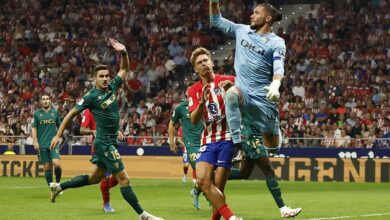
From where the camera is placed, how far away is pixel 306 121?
30.7 metres

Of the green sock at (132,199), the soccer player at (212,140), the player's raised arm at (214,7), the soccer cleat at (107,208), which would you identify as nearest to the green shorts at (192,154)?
the soccer cleat at (107,208)

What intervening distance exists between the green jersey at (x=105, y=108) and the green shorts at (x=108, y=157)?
151mm

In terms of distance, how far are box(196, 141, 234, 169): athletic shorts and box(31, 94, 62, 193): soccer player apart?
1177 centimetres

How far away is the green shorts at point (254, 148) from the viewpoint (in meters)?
13.2

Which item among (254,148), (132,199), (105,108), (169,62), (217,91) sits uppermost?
(169,62)

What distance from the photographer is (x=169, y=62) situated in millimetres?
37250

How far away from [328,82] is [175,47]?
789 centimetres

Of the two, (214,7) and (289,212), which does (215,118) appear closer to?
(214,7)

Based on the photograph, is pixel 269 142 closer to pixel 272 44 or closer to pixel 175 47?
pixel 272 44

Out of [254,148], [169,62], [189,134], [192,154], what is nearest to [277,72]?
[254,148]

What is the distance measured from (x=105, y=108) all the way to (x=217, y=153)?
4247 millimetres

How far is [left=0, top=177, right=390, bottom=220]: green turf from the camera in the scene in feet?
49.8

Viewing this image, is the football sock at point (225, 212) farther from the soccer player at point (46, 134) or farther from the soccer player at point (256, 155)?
the soccer player at point (46, 134)

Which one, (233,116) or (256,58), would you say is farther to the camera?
(256,58)
